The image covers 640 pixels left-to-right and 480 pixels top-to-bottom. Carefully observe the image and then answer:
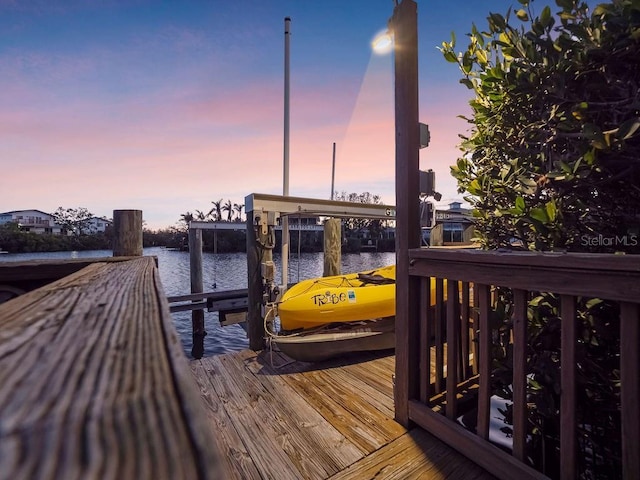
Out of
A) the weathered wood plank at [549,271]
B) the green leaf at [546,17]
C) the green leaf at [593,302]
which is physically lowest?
the green leaf at [593,302]

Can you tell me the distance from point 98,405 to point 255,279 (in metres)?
4.03

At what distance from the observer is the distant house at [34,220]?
5712 centimetres

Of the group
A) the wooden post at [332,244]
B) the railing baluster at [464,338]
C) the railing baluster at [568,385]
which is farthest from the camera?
the wooden post at [332,244]

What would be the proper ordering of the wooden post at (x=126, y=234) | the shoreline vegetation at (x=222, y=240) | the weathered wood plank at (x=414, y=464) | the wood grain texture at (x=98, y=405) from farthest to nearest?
1. the shoreline vegetation at (x=222, y=240)
2. the wooden post at (x=126, y=234)
3. the weathered wood plank at (x=414, y=464)
4. the wood grain texture at (x=98, y=405)

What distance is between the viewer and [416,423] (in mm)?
2164

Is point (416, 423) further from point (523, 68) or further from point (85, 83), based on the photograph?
point (85, 83)

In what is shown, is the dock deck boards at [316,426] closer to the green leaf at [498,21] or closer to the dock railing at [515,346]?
the dock railing at [515,346]

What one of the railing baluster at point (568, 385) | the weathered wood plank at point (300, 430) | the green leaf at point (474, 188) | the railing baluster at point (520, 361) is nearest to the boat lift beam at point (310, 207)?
the weathered wood plank at point (300, 430)

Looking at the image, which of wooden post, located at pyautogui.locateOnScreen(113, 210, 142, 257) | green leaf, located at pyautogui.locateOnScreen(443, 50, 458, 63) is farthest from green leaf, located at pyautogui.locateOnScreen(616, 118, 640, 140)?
wooden post, located at pyautogui.locateOnScreen(113, 210, 142, 257)

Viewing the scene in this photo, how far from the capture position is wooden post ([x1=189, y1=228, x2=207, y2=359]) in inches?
319

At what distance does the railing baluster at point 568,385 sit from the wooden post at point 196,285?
7.73 m

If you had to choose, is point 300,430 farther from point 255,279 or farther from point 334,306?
point 255,279

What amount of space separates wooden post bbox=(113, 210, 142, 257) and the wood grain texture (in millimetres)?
2138

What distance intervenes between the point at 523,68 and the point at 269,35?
877cm
